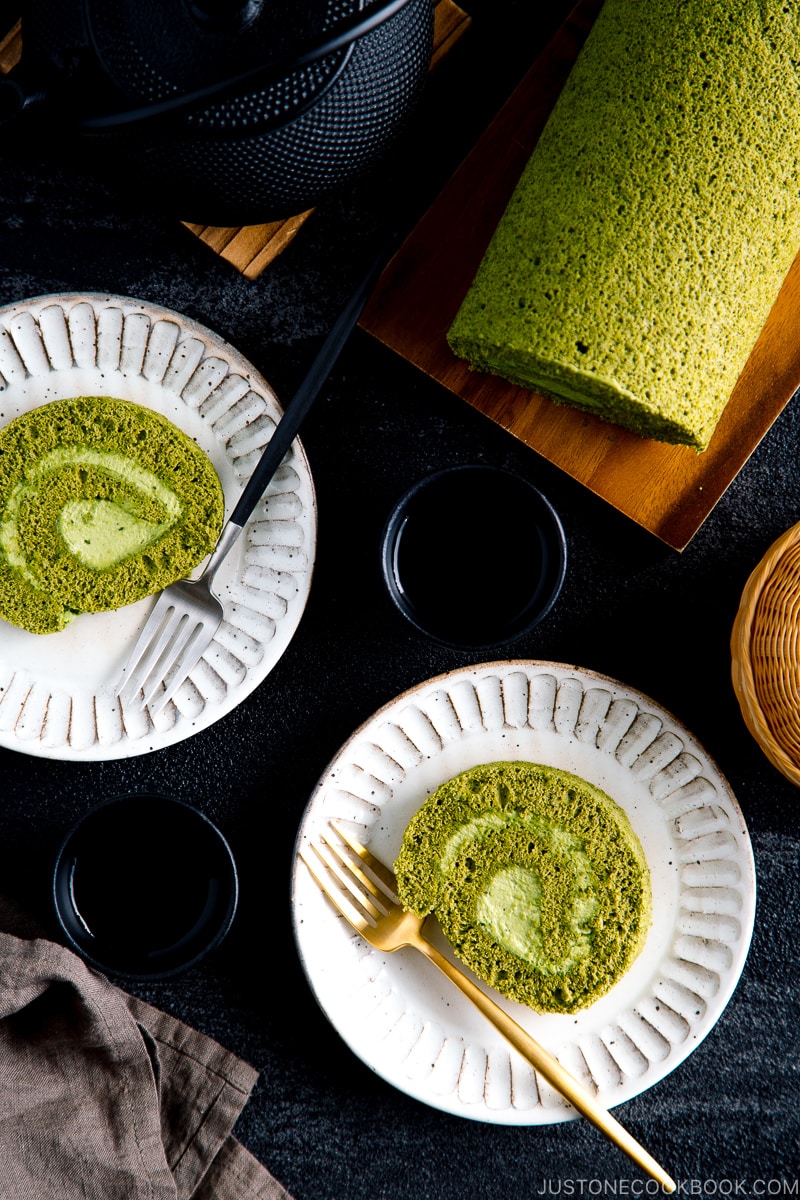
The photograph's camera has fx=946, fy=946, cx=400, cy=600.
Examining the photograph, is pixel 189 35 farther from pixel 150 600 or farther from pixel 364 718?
pixel 364 718

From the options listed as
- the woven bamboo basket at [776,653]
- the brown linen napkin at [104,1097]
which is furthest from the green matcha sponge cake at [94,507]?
the woven bamboo basket at [776,653]

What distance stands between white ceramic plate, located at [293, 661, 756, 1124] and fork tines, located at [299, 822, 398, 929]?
0.05ft

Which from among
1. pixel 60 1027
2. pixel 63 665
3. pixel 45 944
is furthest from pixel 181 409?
pixel 60 1027

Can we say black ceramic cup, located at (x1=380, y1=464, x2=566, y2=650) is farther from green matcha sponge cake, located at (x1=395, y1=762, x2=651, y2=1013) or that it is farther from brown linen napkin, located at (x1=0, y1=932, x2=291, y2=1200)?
brown linen napkin, located at (x1=0, y1=932, x2=291, y2=1200)

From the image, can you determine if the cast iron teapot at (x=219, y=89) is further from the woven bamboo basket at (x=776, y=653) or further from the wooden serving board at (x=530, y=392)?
the woven bamboo basket at (x=776, y=653)

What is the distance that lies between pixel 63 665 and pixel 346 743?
34 cm

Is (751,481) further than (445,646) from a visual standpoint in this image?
Yes

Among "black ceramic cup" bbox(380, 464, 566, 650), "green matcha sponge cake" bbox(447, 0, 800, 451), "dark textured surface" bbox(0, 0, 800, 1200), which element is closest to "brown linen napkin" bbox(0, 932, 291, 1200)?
"dark textured surface" bbox(0, 0, 800, 1200)

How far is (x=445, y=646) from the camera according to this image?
1006 mm

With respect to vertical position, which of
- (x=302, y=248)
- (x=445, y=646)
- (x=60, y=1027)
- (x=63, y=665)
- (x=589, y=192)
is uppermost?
(x=589, y=192)

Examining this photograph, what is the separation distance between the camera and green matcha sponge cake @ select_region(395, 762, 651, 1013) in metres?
1.05

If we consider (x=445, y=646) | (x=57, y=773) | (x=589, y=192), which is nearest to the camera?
(x=589, y=192)

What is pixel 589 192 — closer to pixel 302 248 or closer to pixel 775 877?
pixel 302 248

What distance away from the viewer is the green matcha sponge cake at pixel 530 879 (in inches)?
41.3
